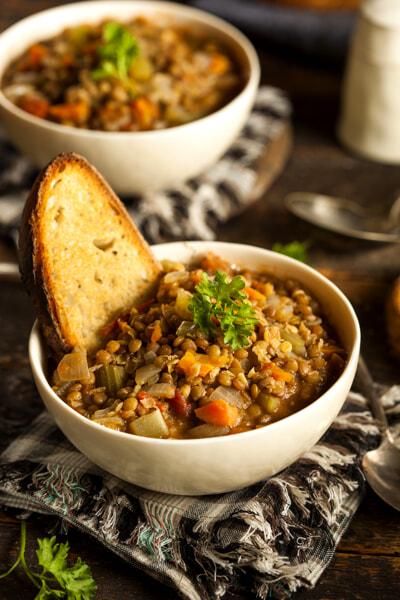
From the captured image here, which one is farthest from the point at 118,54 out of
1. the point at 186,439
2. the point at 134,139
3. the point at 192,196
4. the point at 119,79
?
the point at 186,439

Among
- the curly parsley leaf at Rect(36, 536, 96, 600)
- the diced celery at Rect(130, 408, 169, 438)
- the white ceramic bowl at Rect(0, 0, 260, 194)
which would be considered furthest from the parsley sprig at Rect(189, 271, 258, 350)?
the white ceramic bowl at Rect(0, 0, 260, 194)

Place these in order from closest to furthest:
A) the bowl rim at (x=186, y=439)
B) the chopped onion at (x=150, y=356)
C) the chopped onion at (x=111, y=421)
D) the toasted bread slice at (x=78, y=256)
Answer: the bowl rim at (x=186, y=439), the chopped onion at (x=111, y=421), the chopped onion at (x=150, y=356), the toasted bread slice at (x=78, y=256)

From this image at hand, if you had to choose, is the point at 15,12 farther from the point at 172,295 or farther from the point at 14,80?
the point at 172,295

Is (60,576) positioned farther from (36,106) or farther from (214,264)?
(36,106)

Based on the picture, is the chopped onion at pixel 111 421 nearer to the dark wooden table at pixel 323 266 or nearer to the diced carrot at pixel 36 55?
the dark wooden table at pixel 323 266

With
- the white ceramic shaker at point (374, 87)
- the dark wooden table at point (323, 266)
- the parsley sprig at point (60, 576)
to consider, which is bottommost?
the dark wooden table at point (323, 266)

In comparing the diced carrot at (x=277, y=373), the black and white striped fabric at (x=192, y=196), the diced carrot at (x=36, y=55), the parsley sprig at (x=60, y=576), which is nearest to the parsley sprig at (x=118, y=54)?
the diced carrot at (x=36, y=55)
